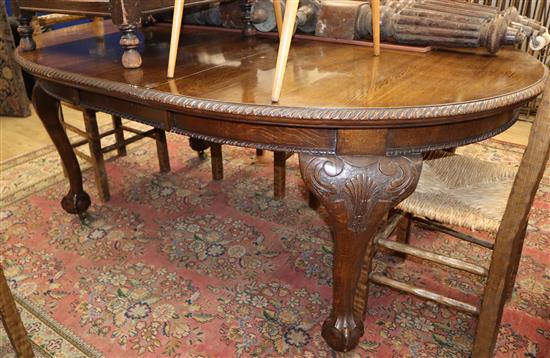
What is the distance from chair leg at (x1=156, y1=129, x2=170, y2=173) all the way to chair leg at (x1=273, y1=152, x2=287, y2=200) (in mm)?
694

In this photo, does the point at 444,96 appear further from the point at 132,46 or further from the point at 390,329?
the point at 132,46

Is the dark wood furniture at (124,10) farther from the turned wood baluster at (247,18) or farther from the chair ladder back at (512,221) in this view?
the chair ladder back at (512,221)

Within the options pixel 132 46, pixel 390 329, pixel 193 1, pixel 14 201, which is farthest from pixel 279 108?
pixel 14 201

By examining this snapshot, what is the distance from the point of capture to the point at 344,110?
3.74 ft

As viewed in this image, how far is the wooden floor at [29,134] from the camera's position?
3.32 m

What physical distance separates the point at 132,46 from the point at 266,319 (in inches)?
42.0

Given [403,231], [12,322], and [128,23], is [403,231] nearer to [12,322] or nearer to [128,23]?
[128,23]

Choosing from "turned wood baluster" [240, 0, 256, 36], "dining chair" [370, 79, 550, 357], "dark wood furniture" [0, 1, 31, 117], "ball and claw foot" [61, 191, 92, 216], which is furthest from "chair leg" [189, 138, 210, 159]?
"dark wood furniture" [0, 1, 31, 117]

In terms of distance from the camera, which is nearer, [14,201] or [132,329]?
[132,329]

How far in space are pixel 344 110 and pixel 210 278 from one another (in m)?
1.11

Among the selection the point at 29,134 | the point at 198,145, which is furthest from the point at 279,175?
the point at 29,134

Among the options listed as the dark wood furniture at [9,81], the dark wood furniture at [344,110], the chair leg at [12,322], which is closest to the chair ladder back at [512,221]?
the dark wood furniture at [344,110]

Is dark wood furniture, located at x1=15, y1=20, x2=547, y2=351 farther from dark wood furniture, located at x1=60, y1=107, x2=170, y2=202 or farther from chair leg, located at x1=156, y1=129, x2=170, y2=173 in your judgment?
chair leg, located at x1=156, y1=129, x2=170, y2=173

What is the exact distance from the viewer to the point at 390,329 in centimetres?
169
